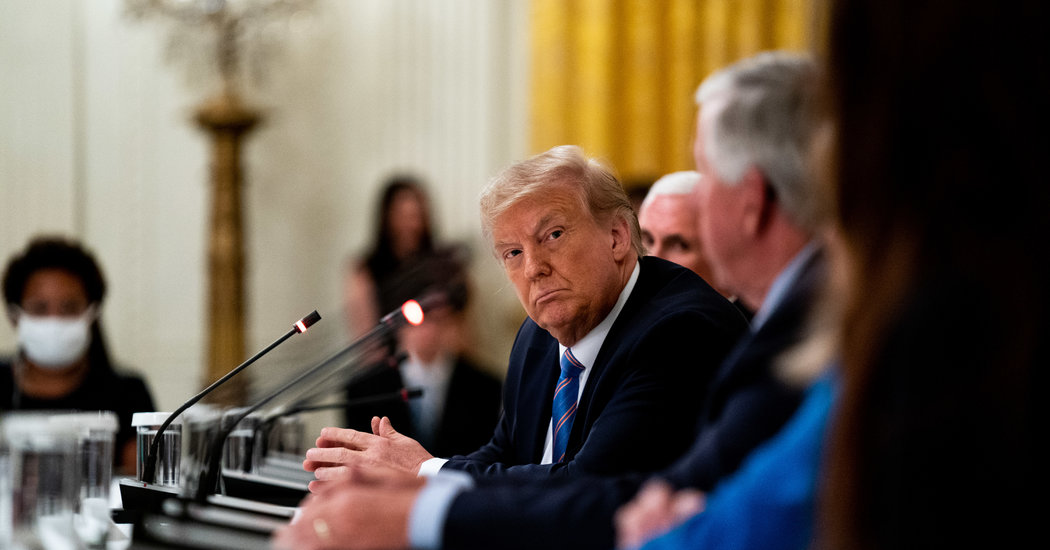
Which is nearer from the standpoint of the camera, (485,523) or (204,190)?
(485,523)

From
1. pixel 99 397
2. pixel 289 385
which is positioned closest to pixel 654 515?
pixel 289 385

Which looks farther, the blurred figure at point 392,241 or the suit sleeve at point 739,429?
the blurred figure at point 392,241

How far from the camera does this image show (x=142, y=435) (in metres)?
2.45

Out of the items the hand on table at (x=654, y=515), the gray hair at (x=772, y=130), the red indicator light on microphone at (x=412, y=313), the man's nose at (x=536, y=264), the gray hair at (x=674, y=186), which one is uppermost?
the gray hair at (x=772, y=130)

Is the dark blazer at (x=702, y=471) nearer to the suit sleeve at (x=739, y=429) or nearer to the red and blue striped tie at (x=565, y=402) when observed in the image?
the suit sleeve at (x=739, y=429)

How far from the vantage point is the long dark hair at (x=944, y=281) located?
3.42 feet

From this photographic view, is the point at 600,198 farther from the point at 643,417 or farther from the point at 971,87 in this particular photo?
the point at 971,87

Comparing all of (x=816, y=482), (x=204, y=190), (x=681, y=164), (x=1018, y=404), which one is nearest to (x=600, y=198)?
(x=816, y=482)

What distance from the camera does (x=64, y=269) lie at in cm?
374

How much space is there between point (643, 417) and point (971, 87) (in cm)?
120

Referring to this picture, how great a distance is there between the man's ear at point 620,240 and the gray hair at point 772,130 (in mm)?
1017

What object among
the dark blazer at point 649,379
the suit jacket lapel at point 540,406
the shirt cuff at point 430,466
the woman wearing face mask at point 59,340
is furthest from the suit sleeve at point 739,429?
the woman wearing face mask at point 59,340

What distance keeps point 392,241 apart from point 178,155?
192 centimetres

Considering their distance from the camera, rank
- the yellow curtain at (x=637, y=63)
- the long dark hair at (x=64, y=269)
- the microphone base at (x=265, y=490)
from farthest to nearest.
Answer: the yellow curtain at (x=637, y=63)
the long dark hair at (x=64, y=269)
the microphone base at (x=265, y=490)
